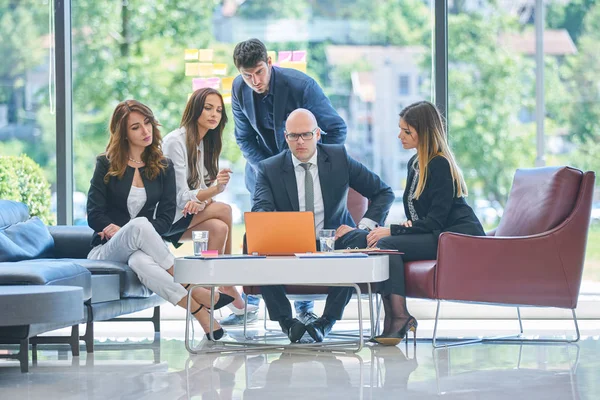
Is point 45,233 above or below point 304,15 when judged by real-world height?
below

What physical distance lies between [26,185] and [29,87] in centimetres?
91

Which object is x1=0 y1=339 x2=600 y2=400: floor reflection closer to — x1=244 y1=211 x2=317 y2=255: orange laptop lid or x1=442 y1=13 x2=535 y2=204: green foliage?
x1=244 y1=211 x2=317 y2=255: orange laptop lid

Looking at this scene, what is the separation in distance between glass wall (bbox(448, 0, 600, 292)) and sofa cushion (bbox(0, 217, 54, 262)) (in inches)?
118

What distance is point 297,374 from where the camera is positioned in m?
3.78

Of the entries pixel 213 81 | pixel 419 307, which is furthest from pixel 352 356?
pixel 213 81

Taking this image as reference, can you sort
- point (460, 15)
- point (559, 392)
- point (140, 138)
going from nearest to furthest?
point (559, 392) < point (140, 138) < point (460, 15)

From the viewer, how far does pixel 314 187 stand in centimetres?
500

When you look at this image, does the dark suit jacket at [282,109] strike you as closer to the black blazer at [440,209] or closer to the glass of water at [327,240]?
the black blazer at [440,209]

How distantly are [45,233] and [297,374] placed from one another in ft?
6.94

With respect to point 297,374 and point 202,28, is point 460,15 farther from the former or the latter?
point 297,374

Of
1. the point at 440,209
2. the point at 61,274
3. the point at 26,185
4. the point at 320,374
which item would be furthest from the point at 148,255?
the point at 26,185

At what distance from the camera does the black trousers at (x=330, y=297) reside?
4.66 m

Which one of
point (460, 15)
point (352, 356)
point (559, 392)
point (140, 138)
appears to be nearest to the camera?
point (559, 392)

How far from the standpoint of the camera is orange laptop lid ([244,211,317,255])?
168 inches
